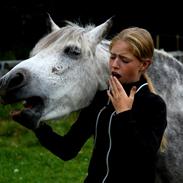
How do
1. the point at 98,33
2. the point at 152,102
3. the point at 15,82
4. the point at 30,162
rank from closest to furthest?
the point at 152,102, the point at 15,82, the point at 98,33, the point at 30,162

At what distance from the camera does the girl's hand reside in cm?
321

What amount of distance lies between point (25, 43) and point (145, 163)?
13594 mm

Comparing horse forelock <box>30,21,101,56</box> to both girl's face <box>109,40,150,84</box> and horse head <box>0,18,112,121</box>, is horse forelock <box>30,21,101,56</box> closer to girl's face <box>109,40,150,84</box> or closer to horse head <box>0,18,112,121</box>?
horse head <box>0,18,112,121</box>

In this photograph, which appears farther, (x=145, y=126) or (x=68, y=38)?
(x=68, y=38)

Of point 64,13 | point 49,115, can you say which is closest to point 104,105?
point 49,115

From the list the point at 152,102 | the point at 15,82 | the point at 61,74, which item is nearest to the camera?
the point at 152,102

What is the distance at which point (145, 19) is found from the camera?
57.2 feet

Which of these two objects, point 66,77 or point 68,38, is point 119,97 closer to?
point 66,77

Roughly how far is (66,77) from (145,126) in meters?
0.67

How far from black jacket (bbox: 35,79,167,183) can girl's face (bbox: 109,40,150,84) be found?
8cm

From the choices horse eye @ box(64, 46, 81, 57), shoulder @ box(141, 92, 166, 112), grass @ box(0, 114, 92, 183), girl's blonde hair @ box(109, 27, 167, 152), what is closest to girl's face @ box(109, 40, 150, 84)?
girl's blonde hair @ box(109, 27, 167, 152)

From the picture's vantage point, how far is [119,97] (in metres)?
3.24

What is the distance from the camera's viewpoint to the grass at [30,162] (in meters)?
7.81

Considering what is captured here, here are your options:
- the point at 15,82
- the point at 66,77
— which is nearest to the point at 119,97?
the point at 66,77
